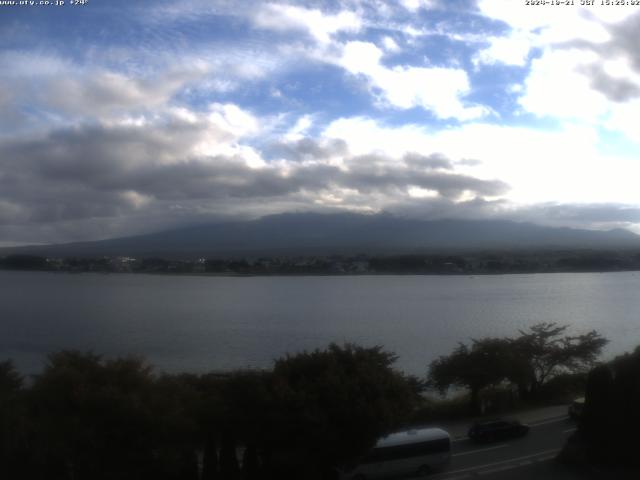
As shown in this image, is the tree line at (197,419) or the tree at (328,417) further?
the tree at (328,417)

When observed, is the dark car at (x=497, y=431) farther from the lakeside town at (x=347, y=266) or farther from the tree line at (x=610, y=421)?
the lakeside town at (x=347, y=266)

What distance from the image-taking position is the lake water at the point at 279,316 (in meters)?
27.9

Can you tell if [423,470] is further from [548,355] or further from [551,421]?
[548,355]

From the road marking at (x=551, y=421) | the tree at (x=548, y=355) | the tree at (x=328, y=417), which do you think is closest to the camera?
the tree at (x=328, y=417)

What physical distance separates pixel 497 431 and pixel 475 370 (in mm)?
4641

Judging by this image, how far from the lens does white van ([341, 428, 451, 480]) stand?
10625mm

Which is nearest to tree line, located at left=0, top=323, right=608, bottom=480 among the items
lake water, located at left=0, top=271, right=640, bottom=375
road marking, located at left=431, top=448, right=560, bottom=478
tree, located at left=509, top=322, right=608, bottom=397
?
road marking, located at left=431, top=448, right=560, bottom=478

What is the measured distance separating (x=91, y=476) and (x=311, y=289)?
53.7 meters

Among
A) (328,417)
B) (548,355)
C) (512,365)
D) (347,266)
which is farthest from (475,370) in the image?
(347,266)

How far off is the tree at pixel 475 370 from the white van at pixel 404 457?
580 centimetres

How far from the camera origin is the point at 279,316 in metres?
39.8

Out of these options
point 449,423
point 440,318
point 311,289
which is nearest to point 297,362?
point 449,423

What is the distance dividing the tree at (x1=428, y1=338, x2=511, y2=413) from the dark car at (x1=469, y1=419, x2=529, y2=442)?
3.86m

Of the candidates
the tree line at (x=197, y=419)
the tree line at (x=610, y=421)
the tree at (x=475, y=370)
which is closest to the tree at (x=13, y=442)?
the tree line at (x=197, y=419)
